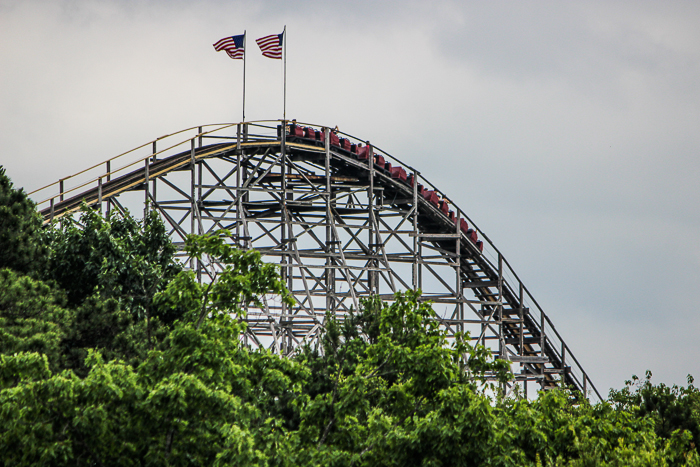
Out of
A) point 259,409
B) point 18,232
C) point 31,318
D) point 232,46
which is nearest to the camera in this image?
point 259,409

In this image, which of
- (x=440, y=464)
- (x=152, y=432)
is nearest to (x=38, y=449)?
(x=152, y=432)

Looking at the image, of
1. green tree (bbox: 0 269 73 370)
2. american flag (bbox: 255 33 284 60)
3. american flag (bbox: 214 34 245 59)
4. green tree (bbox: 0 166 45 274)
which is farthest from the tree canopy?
american flag (bbox: 255 33 284 60)

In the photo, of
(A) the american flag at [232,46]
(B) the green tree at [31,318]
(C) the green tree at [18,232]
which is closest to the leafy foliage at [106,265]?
(C) the green tree at [18,232]

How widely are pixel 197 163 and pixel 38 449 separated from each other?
20930 mm

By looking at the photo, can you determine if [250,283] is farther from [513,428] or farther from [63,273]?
[63,273]

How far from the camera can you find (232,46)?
1361 inches

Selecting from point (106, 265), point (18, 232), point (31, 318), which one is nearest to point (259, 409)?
point (31, 318)

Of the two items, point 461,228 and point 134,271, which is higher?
point 461,228

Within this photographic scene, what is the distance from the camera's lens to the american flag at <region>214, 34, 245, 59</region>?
1358 inches

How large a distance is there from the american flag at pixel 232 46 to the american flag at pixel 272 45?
795 millimetres

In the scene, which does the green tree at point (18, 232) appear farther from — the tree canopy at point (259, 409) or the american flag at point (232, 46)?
the american flag at point (232, 46)

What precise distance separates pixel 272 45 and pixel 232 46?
4.98ft

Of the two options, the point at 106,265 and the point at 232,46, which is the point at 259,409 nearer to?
the point at 106,265

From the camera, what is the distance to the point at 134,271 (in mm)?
23938
